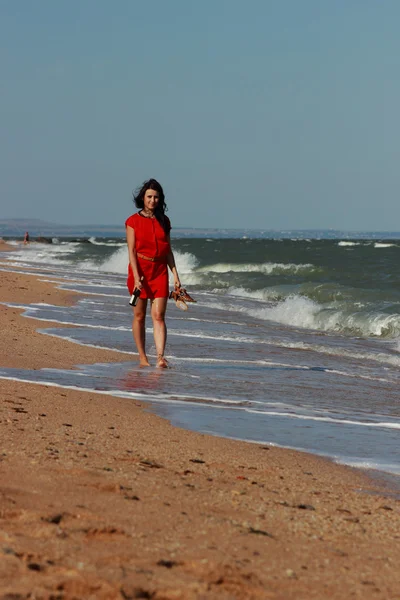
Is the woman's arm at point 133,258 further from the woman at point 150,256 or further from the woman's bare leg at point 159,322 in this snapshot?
the woman's bare leg at point 159,322

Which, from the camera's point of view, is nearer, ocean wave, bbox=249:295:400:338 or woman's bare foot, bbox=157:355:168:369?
woman's bare foot, bbox=157:355:168:369

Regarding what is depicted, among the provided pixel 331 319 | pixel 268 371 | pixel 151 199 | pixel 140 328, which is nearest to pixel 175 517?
pixel 151 199

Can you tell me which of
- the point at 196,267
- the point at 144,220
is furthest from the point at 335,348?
the point at 196,267

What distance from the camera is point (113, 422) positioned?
5.52 metres

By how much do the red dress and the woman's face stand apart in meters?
0.14

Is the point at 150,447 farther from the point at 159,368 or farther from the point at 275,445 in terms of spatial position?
the point at 159,368

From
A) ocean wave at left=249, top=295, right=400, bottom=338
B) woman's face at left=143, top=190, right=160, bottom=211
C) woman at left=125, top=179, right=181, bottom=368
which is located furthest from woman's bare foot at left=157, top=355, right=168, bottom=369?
ocean wave at left=249, top=295, right=400, bottom=338

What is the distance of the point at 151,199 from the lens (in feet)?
28.0

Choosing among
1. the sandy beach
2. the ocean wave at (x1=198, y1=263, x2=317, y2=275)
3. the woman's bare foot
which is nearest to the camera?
the sandy beach

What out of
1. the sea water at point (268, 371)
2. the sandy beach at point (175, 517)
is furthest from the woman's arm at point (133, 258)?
the sandy beach at point (175, 517)

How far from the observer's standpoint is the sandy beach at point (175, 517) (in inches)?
104

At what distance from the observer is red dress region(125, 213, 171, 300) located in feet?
28.5

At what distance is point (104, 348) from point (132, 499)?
662cm

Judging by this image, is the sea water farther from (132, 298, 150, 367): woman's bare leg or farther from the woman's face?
the woman's face
